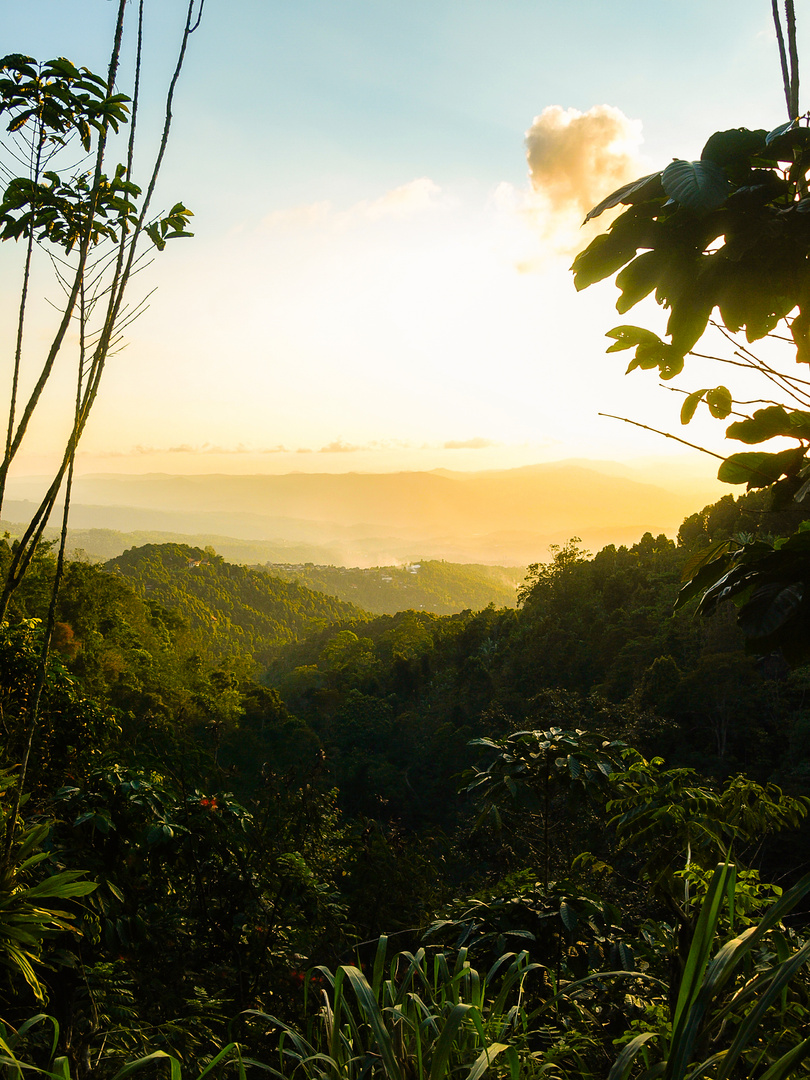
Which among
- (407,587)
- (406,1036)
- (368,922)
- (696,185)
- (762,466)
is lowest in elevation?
(407,587)

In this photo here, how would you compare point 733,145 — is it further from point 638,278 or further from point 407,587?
point 407,587

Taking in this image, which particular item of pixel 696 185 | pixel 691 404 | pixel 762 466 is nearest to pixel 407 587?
pixel 691 404

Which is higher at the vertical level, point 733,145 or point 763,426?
point 733,145

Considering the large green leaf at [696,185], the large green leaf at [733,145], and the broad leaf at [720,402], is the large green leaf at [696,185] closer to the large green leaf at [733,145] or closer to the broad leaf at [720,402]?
the large green leaf at [733,145]

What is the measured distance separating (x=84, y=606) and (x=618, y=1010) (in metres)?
21.9

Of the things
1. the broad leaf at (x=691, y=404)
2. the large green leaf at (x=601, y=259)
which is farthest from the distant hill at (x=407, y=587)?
the large green leaf at (x=601, y=259)

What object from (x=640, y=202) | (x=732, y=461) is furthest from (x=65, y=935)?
(x=640, y=202)

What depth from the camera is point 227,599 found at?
204 feet

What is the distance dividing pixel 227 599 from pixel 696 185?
64219 mm

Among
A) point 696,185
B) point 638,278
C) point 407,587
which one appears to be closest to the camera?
point 696,185

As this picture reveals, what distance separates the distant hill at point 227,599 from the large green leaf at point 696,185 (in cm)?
5053

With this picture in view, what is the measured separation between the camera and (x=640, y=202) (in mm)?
771

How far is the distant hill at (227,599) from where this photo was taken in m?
55.1

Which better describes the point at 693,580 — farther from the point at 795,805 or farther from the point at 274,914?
the point at 274,914
